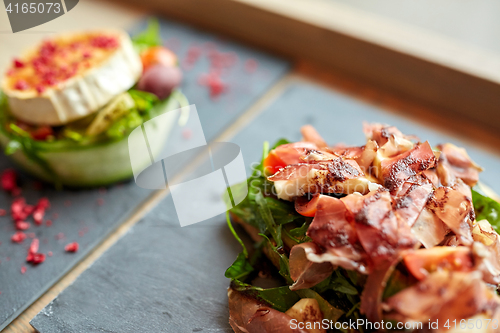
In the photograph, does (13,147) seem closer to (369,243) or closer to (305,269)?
(305,269)

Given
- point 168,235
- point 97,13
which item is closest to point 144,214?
point 168,235

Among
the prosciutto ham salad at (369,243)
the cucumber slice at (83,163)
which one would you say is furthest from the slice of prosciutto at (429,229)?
the cucumber slice at (83,163)

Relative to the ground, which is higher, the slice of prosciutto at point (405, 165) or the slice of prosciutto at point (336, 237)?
the slice of prosciutto at point (405, 165)

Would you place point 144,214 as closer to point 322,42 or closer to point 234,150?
point 234,150

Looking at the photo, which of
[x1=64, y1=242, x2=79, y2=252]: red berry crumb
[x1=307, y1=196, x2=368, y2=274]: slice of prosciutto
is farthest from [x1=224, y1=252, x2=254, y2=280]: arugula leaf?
[x1=64, y1=242, x2=79, y2=252]: red berry crumb

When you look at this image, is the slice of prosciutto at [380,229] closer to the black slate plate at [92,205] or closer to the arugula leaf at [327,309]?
the arugula leaf at [327,309]

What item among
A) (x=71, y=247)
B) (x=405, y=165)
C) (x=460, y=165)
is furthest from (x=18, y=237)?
(x=460, y=165)
